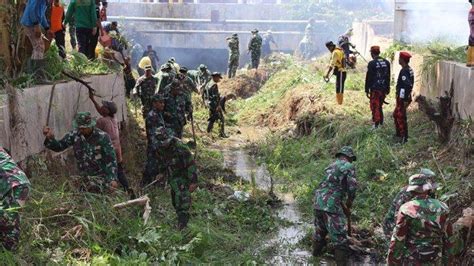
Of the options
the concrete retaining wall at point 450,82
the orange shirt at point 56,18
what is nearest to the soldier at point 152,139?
the orange shirt at point 56,18

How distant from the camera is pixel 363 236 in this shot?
8758 millimetres

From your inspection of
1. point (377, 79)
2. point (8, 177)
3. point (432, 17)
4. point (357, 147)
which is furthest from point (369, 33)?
point (8, 177)

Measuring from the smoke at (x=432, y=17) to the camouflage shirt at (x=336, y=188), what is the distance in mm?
11764

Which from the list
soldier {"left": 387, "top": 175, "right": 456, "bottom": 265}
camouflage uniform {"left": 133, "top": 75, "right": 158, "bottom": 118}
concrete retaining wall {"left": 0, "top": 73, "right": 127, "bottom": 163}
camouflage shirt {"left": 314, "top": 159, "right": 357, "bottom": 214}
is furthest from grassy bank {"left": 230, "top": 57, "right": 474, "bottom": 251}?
concrete retaining wall {"left": 0, "top": 73, "right": 127, "bottom": 163}

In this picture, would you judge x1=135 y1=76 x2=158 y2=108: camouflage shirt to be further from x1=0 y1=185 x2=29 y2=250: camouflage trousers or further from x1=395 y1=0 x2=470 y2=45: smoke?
x1=395 y1=0 x2=470 y2=45: smoke

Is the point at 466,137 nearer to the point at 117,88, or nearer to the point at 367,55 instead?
the point at 117,88

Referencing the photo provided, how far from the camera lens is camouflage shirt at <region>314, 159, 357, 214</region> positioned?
7902 millimetres

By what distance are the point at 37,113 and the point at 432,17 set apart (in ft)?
45.5

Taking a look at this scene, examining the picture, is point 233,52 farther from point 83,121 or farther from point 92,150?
point 83,121

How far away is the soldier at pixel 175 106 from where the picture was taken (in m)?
11.6

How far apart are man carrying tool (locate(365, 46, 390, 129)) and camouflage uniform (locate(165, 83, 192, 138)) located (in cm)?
343

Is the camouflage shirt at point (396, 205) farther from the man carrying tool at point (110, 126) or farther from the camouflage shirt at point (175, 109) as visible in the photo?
the camouflage shirt at point (175, 109)

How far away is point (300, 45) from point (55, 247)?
2657 centimetres

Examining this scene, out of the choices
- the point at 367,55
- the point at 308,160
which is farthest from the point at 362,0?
the point at 308,160
